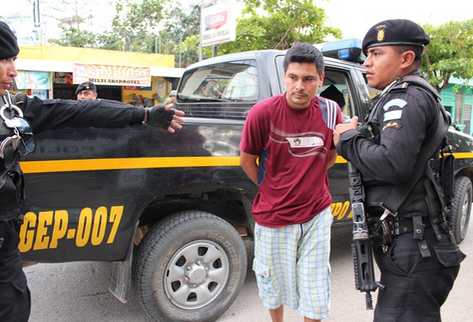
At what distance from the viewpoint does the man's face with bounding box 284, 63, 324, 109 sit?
2.29m

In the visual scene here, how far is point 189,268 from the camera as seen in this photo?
293cm

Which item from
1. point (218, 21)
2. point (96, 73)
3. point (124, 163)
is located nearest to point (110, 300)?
point (124, 163)

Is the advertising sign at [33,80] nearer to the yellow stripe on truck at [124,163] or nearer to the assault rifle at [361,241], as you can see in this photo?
the yellow stripe on truck at [124,163]

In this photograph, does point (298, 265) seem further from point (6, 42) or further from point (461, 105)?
point (461, 105)

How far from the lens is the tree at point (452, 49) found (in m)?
12.7

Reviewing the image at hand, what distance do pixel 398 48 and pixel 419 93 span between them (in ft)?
0.72

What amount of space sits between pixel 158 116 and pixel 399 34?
4.31 feet

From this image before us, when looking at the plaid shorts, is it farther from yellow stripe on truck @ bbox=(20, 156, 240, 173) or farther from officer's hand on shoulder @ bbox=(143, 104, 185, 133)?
officer's hand on shoulder @ bbox=(143, 104, 185, 133)

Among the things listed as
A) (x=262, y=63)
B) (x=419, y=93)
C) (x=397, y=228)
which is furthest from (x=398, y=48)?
(x=262, y=63)

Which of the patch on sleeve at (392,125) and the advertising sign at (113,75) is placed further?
the advertising sign at (113,75)

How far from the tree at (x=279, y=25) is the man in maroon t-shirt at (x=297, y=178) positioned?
33.6ft

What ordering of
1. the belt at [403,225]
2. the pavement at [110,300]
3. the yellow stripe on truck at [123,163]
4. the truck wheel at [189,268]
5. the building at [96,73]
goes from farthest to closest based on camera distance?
the building at [96,73] → the pavement at [110,300] → the truck wheel at [189,268] → the yellow stripe on truck at [123,163] → the belt at [403,225]

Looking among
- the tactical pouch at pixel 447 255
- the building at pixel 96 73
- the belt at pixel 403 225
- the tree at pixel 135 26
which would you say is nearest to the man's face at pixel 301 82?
the belt at pixel 403 225

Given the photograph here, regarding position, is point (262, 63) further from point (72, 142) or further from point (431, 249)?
point (431, 249)
